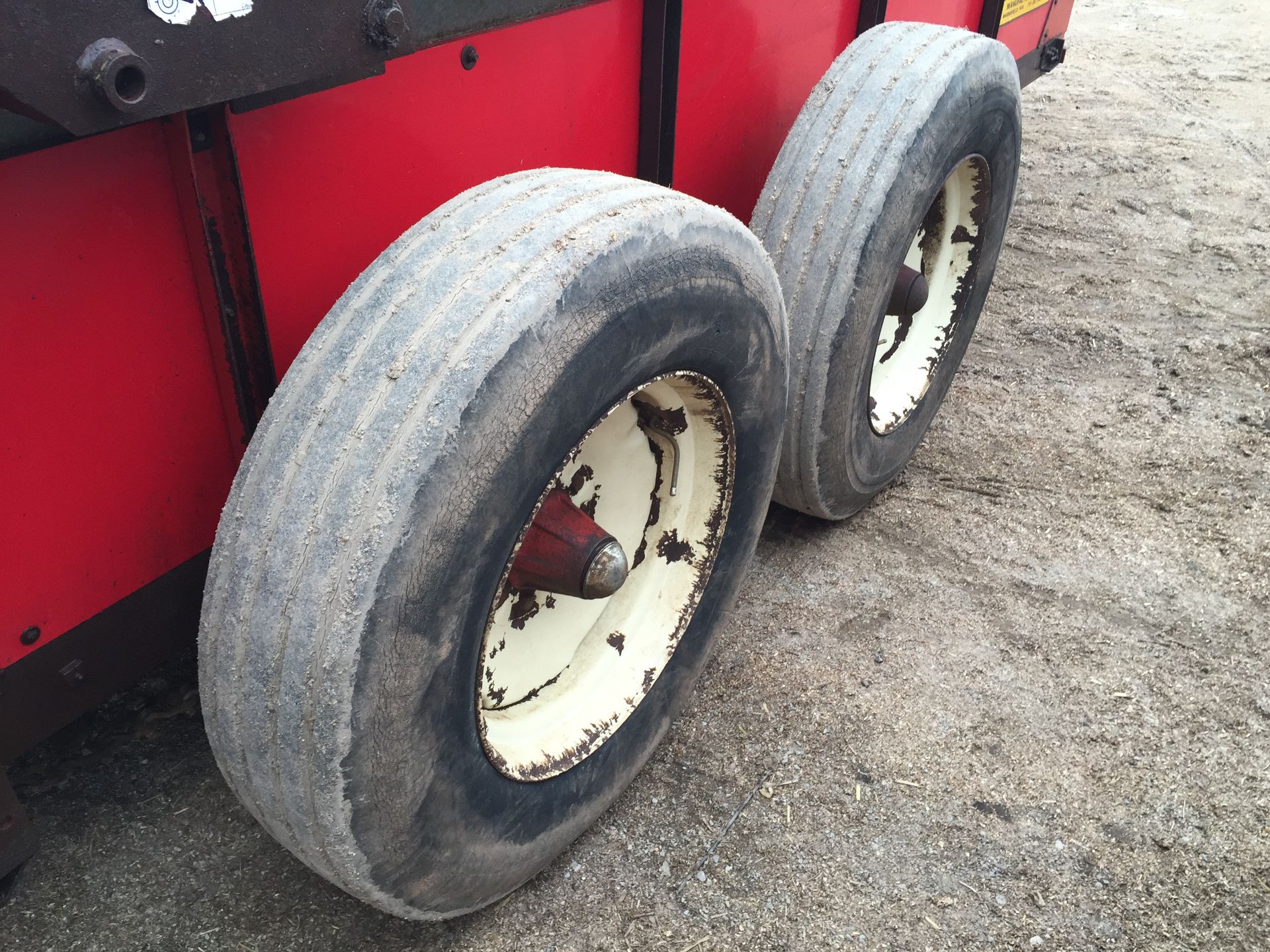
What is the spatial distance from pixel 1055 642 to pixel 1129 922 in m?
0.69

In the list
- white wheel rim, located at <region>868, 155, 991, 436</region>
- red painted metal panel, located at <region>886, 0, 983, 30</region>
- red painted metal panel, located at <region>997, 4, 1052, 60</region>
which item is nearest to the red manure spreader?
white wheel rim, located at <region>868, 155, 991, 436</region>

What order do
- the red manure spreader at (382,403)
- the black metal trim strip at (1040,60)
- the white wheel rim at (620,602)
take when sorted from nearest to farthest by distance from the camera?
the red manure spreader at (382,403), the white wheel rim at (620,602), the black metal trim strip at (1040,60)

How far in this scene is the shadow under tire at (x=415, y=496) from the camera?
1124mm

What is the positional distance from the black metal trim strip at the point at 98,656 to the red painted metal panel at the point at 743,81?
1.22 meters

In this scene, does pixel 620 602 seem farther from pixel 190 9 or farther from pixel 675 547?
pixel 190 9

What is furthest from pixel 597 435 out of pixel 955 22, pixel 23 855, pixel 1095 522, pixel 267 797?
pixel 955 22

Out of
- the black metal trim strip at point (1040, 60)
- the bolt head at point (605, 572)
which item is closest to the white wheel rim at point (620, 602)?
the bolt head at point (605, 572)

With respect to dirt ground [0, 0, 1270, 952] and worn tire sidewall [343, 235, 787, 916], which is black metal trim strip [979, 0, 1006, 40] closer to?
dirt ground [0, 0, 1270, 952]

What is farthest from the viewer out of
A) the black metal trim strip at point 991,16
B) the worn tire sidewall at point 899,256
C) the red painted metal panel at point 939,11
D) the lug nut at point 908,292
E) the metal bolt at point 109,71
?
the black metal trim strip at point 991,16

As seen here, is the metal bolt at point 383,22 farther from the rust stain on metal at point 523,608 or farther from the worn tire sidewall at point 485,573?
the rust stain on metal at point 523,608

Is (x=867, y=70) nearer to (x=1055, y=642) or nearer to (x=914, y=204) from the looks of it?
(x=914, y=204)

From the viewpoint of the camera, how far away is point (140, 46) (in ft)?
3.10

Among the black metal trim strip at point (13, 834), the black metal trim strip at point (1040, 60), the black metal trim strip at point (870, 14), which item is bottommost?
the black metal trim strip at point (13, 834)

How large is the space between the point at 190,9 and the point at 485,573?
64cm
